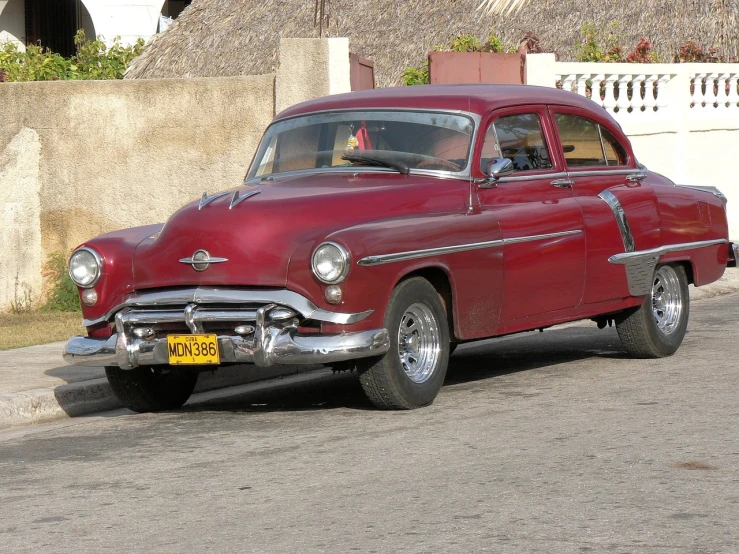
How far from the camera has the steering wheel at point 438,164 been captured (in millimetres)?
8281

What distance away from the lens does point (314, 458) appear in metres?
6.56

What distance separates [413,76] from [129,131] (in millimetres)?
4144

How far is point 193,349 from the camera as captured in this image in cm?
738

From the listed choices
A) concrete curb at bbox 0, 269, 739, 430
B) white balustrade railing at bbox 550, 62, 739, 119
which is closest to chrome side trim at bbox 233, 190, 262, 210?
concrete curb at bbox 0, 269, 739, 430

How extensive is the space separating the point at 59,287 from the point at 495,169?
684 cm

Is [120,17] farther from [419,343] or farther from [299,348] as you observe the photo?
[299,348]

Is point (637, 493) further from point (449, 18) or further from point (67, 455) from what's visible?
point (449, 18)

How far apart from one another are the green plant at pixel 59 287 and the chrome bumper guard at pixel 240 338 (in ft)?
20.3

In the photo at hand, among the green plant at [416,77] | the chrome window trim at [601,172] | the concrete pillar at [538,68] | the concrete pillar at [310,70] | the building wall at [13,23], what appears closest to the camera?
the chrome window trim at [601,172]

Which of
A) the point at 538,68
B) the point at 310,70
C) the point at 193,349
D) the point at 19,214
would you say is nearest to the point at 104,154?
the point at 19,214

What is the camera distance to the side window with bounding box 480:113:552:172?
337 inches

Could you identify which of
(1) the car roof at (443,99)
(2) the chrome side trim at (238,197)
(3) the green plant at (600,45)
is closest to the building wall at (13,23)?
(3) the green plant at (600,45)

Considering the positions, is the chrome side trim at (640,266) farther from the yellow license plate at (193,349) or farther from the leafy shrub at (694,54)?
the leafy shrub at (694,54)

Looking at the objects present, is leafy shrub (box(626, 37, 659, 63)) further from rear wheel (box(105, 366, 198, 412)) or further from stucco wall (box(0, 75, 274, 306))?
rear wheel (box(105, 366, 198, 412))
